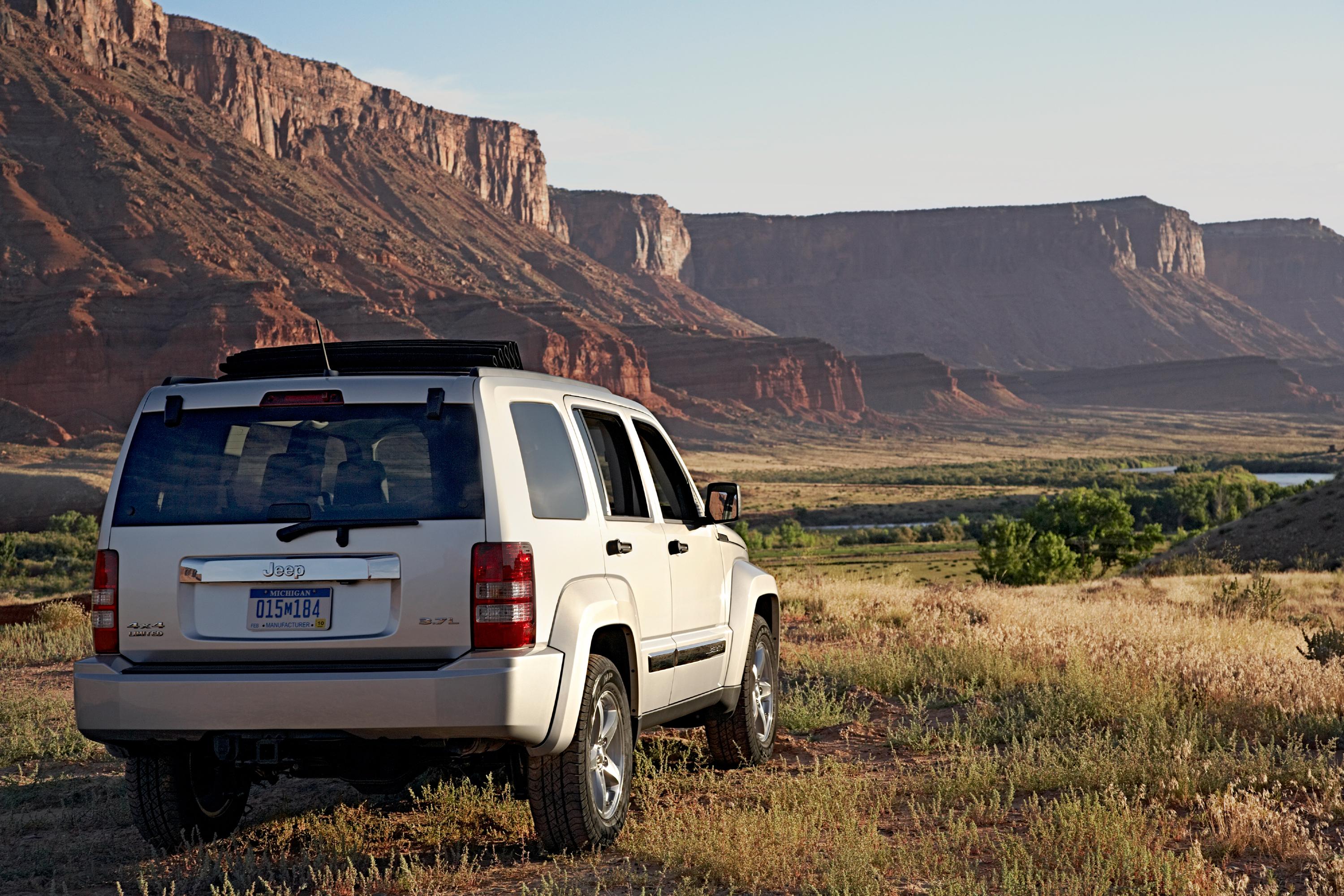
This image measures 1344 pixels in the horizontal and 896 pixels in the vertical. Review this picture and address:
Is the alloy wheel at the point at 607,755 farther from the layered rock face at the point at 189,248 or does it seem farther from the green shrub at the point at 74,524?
the layered rock face at the point at 189,248

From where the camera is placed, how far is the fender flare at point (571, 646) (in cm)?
522

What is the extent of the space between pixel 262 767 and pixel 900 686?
6.15 m

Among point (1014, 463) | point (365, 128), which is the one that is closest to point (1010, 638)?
point (1014, 463)

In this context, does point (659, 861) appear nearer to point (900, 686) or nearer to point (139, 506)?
point (139, 506)

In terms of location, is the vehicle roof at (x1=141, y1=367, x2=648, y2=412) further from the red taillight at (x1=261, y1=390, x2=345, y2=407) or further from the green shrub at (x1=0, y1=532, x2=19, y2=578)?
the green shrub at (x1=0, y1=532, x2=19, y2=578)

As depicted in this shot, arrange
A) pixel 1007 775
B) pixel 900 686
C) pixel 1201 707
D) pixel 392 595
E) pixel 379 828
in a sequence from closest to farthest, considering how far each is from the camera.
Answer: pixel 392 595 < pixel 379 828 < pixel 1007 775 < pixel 1201 707 < pixel 900 686

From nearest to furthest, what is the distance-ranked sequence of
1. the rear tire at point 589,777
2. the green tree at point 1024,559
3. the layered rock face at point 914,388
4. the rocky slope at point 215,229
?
1. the rear tire at point 589,777
2. the green tree at point 1024,559
3. the rocky slope at point 215,229
4. the layered rock face at point 914,388

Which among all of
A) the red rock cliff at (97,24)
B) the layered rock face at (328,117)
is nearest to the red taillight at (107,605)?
the red rock cliff at (97,24)

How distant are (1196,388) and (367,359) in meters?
202

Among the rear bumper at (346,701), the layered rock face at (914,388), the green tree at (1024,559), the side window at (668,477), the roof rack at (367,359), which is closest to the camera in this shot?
the rear bumper at (346,701)

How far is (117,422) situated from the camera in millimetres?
87125

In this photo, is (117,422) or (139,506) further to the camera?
(117,422)

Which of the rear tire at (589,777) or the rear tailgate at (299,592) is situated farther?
the rear tire at (589,777)

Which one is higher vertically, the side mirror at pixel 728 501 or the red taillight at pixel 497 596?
the side mirror at pixel 728 501
